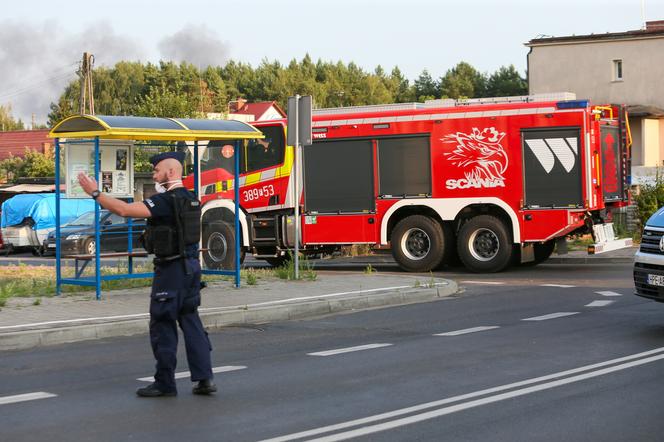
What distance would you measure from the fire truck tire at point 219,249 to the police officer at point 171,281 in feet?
27.8

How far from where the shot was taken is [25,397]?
8.19 m

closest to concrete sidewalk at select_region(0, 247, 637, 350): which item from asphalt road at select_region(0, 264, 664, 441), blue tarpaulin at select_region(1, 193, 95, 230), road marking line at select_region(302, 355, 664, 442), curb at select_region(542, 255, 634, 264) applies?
asphalt road at select_region(0, 264, 664, 441)

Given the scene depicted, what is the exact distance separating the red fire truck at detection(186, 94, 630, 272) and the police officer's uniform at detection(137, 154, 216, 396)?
11348 mm

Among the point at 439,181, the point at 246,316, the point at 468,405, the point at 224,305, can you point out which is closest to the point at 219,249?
the point at 224,305

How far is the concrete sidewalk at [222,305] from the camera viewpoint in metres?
11.6

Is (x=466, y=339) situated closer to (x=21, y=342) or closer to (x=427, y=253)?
(x=21, y=342)

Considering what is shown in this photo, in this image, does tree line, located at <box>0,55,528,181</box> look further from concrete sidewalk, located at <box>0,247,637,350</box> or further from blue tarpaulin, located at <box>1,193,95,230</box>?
concrete sidewalk, located at <box>0,247,637,350</box>

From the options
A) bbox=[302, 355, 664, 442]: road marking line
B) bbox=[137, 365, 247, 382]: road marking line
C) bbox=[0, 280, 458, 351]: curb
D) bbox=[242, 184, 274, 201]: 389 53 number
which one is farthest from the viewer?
bbox=[242, 184, 274, 201]: 389 53 number

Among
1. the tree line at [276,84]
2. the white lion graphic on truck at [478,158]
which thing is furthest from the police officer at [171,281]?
the tree line at [276,84]

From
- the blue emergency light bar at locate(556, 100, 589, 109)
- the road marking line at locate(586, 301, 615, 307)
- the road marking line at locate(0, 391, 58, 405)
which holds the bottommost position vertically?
the road marking line at locate(0, 391, 58, 405)

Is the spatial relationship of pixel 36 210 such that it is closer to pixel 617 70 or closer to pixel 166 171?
pixel 617 70

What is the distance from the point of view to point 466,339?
11367mm

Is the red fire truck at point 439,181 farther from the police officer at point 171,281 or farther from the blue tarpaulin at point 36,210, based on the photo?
the blue tarpaulin at point 36,210

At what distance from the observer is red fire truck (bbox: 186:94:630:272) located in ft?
66.1
